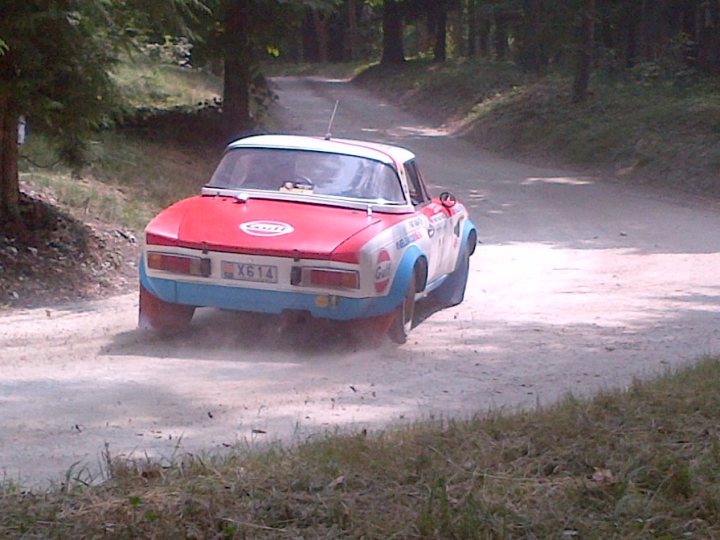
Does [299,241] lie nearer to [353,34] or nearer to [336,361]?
[336,361]

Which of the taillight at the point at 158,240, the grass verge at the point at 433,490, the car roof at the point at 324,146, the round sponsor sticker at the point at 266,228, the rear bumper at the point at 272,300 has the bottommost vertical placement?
the rear bumper at the point at 272,300

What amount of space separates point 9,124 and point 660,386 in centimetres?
823

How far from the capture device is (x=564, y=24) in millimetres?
30906

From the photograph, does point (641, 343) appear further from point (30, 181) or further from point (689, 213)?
point (689, 213)

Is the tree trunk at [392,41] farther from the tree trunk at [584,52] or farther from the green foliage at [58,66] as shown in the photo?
the green foliage at [58,66]

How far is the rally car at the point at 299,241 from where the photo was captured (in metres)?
8.61

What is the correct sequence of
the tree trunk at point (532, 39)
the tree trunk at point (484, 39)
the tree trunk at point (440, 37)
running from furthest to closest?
the tree trunk at point (484, 39)
the tree trunk at point (440, 37)
the tree trunk at point (532, 39)

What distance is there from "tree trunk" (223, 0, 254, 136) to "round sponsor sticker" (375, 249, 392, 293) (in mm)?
12959

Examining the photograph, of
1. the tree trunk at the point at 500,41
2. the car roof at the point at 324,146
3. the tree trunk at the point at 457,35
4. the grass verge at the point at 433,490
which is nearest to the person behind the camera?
the grass verge at the point at 433,490

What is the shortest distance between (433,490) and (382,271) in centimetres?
407

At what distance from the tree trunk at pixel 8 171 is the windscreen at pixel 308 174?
3.53m

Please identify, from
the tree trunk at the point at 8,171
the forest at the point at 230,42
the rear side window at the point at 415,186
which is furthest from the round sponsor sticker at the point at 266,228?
the tree trunk at the point at 8,171

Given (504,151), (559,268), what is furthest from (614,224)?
(504,151)

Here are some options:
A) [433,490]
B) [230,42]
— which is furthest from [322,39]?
[433,490]
